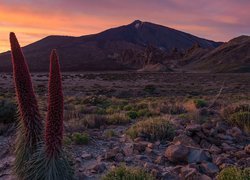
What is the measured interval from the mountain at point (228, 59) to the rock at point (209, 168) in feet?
339

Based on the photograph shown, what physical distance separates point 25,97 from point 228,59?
119584mm

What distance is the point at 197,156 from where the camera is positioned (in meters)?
7.08

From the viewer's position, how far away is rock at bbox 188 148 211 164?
7.00 m

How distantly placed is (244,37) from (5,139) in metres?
142

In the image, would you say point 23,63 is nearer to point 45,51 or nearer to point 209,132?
point 209,132

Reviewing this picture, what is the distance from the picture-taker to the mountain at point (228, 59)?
111500 mm

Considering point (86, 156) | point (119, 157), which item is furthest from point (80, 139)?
point (119, 157)

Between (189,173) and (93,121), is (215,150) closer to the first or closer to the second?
(189,173)

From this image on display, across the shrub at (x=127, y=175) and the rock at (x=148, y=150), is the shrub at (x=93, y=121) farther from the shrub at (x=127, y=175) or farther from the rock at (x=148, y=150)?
the shrub at (x=127, y=175)

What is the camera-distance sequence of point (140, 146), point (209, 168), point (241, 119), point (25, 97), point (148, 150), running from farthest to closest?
1. point (241, 119)
2. point (140, 146)
3. point (148, 150)
4. point (209, 168)
5. point (25, 97)

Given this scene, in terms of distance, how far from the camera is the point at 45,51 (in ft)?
618

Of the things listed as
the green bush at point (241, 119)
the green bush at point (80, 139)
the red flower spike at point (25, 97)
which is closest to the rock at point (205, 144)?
the green bush at point (241, 119)

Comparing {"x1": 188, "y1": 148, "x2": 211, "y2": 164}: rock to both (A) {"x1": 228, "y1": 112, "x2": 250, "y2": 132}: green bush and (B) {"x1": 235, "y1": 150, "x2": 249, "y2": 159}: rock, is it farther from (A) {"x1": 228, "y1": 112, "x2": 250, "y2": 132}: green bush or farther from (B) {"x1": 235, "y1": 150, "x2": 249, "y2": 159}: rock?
(A) {"x1": 228, "y1": 112, "x2": 250, "y2": 132}: green bush

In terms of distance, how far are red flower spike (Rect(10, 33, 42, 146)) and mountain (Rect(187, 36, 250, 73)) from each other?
10523cm
